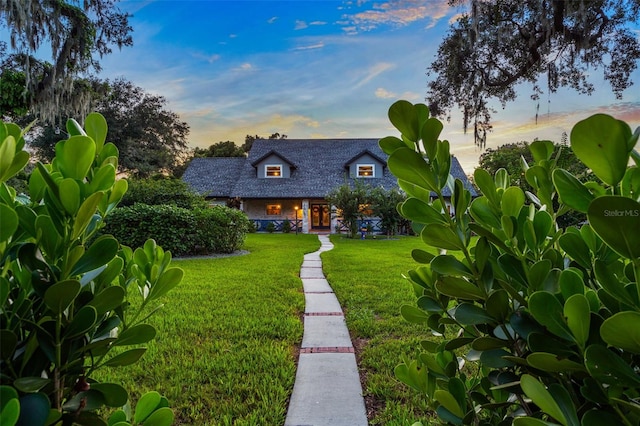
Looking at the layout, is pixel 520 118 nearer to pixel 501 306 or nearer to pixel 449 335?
pixel 449 335

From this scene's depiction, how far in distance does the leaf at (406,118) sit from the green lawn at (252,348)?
210cm

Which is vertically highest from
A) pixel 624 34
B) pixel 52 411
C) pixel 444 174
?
pixel 624 34

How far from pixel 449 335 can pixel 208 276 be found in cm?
518

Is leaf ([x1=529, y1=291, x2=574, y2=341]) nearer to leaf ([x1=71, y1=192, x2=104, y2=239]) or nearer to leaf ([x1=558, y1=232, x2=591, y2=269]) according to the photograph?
leaf ([x1=558, y1=232, x2=591, y2=269])

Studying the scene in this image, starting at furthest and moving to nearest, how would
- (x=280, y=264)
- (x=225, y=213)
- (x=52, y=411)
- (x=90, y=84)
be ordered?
(x=90, y=84), (x=225, y=213), (x=280, y=264), (x=52, y=411)

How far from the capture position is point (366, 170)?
71.6ft

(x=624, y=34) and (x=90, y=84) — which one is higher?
(x=90, y=84)

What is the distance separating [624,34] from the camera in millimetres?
7223

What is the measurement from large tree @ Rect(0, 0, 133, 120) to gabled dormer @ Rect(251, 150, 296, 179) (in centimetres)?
1068

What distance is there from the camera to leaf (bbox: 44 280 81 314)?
52cm

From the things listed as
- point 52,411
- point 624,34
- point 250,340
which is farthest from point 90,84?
point 624,34

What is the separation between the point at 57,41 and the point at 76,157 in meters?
12.9

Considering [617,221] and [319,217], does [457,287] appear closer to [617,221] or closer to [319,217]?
[617,221]

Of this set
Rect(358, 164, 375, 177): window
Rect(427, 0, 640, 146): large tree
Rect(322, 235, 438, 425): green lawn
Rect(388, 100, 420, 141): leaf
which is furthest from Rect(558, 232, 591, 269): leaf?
Rect(358, 164, 375, 177): window
